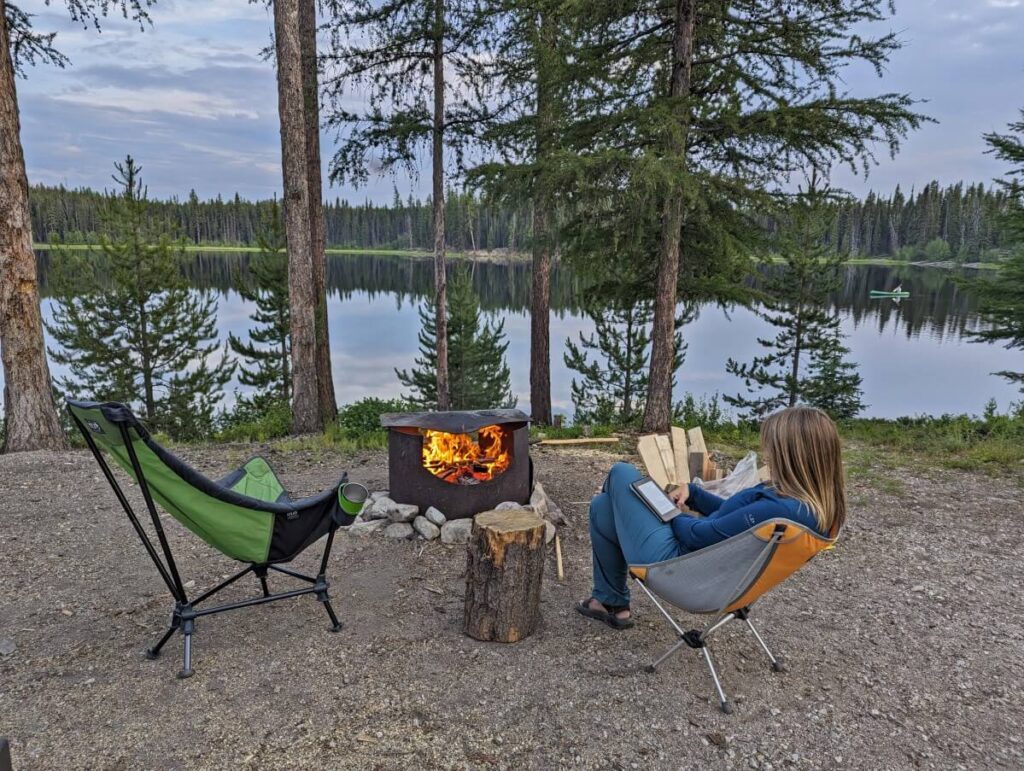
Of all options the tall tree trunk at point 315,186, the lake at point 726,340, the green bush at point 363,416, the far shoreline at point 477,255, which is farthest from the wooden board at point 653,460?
the far shoreline at point 477,255

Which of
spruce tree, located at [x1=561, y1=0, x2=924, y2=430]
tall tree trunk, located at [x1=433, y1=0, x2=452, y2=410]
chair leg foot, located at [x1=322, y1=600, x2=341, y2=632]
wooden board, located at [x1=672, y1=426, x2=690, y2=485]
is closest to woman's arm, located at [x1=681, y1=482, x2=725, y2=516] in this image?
wooden board, located at [x1=672, y1=426, x2=690, y2=485]

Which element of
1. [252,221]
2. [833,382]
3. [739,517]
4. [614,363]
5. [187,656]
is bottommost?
[833,382]

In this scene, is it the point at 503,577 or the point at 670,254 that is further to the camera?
the point at 670,254

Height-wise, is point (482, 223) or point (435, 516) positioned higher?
point (482, 223)

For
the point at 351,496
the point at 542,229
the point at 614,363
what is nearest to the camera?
the point at 351,496

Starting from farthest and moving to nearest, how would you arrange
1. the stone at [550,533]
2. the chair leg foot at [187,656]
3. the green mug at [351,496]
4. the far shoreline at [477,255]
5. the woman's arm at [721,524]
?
the far shoreline at [477,255]
the stone at [550,533]
the green mug at [351,496]
the chair leg foot at [187,656]
the woman's arm at [721,524]

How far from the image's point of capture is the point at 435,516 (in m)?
4.02

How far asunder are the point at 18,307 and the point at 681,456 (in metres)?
6.18

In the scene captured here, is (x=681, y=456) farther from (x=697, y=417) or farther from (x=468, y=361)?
(x=468, y=361)

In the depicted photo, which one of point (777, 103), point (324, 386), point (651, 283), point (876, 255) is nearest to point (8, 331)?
point (324, 386)

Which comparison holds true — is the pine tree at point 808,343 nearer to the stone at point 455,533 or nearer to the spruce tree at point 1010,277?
the spruce tree at point 1010,277

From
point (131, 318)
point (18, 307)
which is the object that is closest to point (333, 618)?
point (18, 307)

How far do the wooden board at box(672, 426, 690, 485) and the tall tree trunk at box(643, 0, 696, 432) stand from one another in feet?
7.30

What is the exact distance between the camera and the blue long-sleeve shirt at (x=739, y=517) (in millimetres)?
2197
